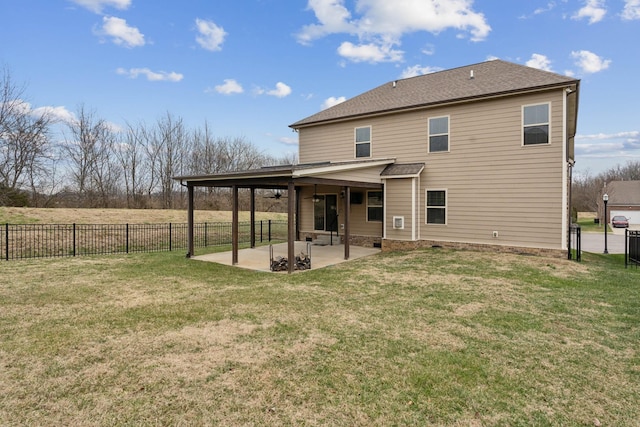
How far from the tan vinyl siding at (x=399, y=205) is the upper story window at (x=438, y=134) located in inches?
58.8

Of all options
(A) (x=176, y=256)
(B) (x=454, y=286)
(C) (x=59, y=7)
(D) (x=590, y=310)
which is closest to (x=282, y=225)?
(A) (x=176, y=256)

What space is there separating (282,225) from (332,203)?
8404 mm

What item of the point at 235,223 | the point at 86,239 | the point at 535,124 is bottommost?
the point at 86,239

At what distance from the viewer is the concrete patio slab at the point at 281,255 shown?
9422 mm

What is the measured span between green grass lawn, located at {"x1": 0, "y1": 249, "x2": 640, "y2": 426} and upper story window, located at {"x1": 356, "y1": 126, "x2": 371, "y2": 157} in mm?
6824

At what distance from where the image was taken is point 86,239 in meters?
13.0

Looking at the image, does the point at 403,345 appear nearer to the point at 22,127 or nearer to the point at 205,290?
the point at 205,290

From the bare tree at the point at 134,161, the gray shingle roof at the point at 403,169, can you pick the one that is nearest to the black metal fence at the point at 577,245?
the gray shingle roof at the point at 403,169

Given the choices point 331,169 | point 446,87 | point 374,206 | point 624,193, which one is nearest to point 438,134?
point 446,87

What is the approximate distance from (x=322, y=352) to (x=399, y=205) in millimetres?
8172

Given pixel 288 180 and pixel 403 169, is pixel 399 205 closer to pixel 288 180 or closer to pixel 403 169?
pixel 403 169

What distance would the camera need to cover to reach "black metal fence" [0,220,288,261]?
11.0 meters

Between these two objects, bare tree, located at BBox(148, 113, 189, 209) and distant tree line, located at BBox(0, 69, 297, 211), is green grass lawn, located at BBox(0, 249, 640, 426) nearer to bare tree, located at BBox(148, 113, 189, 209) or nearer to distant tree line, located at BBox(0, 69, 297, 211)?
distant tree line, located at BBox(0, 69, 297, 211)

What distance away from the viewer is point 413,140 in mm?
11641
